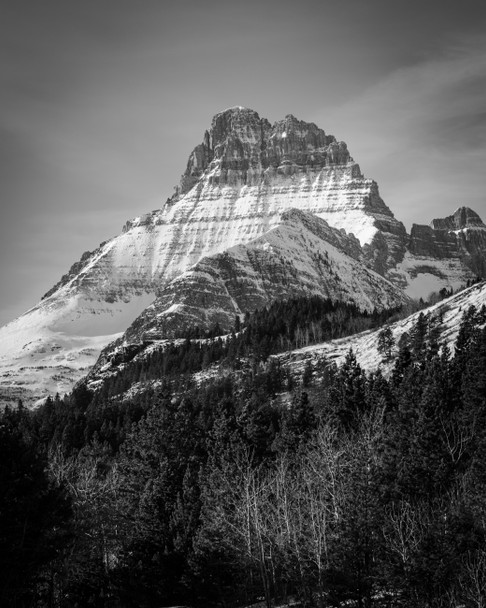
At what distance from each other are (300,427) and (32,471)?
48906 mm

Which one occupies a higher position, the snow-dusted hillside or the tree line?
the snow-dusted hillside

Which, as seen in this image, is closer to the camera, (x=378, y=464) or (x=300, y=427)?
(x=378, y=464)

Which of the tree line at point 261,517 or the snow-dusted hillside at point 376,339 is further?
the snow-dusted hillside at point 376,339

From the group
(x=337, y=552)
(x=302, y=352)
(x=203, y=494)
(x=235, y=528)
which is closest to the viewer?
(x=337, y=552)

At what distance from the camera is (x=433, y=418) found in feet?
235

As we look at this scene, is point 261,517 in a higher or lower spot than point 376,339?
lower

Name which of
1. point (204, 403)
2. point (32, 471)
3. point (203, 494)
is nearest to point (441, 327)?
point (204, 403)

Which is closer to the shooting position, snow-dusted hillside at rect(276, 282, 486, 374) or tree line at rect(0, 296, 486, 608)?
tree line at rect(0, 296, 486, 608)

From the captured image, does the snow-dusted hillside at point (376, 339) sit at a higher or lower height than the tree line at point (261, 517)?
higher

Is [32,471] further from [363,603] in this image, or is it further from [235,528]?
[363,603]

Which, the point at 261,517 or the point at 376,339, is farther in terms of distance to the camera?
the point at 376,339

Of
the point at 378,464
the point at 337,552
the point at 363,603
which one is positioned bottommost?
the point at 363,603

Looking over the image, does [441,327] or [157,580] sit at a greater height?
[441,327]

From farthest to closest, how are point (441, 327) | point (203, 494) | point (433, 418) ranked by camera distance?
1. point (441, 327)
2. point (433, 418)
3. point (203, 494)
